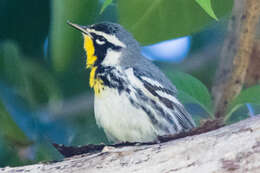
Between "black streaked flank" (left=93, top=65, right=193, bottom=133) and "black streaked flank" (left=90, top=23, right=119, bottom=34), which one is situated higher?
"black streaked flank" (left=90, top=23, right=119, bottom=34)

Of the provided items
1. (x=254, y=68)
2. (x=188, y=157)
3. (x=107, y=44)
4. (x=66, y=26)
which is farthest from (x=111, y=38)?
(x=188, y=157)

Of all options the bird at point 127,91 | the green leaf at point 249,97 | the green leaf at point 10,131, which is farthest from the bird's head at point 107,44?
the green leaf at point 249,97

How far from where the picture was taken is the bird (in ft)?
13.7

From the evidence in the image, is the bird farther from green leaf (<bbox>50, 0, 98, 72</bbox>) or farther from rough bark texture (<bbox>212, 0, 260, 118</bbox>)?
rough bark texture (<bbox>212, 0, 260, 118</bbox>)

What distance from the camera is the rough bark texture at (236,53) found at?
188 inches

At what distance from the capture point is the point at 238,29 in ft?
16.0

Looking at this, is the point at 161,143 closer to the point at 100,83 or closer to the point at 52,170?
the point at 52,170

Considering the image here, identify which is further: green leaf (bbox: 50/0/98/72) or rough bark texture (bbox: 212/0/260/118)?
rough bark texture (bbox: 212/0/260/118)

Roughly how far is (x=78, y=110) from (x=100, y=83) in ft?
3.82

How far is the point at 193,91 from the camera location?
4324mm

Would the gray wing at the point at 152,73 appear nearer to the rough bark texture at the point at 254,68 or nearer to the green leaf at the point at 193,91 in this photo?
the green leaf at the point at 193,91

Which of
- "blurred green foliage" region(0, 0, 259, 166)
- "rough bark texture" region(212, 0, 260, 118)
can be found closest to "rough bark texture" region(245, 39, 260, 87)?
"rough bark texture" region(212, 0, 260, 118)

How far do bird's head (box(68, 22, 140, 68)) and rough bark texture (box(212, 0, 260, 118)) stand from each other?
85 centimetres

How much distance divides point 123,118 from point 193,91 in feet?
1.99
